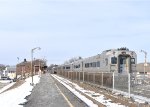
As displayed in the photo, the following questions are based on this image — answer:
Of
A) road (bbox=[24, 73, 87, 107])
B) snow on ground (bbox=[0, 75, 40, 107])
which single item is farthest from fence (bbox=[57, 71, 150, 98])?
snow on ground (bbox=[0, 75, 40, 107])

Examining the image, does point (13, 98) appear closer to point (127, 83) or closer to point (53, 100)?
point (53, 100)

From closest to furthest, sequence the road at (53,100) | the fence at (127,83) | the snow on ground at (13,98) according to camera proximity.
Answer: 1. the snow on ground at (13,98)
2. the road at (53,100)
3. the fence at (127,83)

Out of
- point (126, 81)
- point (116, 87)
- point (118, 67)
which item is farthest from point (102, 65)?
point (126, 81)

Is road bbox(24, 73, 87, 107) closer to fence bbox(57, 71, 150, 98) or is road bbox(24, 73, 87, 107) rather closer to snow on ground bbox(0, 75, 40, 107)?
snow on ground bbox(0, 75, 40, 107)

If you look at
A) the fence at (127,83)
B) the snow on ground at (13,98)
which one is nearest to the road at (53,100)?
the snow on ground at (13,98)

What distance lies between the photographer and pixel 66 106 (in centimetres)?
2298

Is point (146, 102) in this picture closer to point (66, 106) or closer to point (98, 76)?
point (66, 106)

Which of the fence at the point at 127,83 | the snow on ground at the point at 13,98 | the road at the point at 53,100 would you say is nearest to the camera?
the snow on ground at the point at 13,98

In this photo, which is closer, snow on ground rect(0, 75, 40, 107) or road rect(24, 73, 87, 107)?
snow on ground rect(0, 75, 40, 107)

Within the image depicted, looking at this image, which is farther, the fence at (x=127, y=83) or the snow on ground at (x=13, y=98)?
the fence at (x=127, y=83)

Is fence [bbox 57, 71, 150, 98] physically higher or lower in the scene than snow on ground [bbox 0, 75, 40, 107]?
higher

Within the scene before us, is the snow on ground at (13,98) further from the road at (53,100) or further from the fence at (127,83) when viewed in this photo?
the fence at (127,83)

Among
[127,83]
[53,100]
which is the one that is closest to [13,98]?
[53,100]

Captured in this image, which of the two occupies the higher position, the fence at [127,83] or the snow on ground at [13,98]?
the fence at [127,83]
